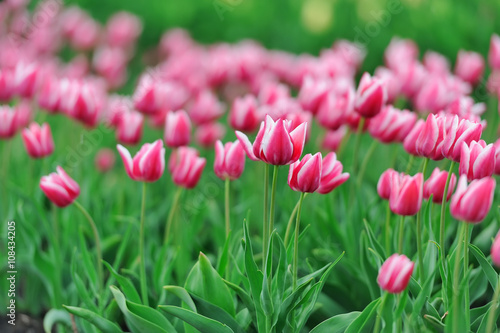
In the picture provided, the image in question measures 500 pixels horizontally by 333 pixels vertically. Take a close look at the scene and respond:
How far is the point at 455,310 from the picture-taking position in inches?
50.6

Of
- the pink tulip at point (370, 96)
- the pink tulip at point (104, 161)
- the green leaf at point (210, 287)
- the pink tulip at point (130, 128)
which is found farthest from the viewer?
the pink tulip at point (104, 161)

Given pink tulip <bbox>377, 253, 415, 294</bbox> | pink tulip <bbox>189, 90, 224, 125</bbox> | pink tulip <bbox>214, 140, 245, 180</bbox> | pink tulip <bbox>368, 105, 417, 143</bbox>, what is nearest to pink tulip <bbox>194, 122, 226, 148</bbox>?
pink tulip <bbox>189, 90, 224, 125</bbox>

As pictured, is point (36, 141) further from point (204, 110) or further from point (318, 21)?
point (318, 21)

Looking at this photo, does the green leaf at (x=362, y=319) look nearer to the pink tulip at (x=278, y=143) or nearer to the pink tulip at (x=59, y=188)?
the pink tulip at (x=278, y=143)

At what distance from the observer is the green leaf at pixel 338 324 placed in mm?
1562

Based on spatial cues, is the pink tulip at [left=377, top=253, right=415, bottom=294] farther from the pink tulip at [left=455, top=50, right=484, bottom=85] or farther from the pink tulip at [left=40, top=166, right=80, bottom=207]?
the pink tulip at [left=455, top=50, right=484, bottom=85]

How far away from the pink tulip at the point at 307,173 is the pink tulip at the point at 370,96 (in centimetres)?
54

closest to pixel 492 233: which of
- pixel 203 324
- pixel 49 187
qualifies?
pixel 203 324

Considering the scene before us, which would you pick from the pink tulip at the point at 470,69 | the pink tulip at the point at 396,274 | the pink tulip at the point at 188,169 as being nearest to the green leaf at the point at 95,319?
the pink tulip at the point at 188,169

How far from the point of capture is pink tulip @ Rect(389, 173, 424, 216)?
1.41 meters

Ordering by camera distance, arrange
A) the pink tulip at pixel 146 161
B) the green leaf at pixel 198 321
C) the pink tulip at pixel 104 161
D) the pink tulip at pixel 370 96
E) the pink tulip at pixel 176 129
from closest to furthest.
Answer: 1. the green leaf at pixel 198 321
2. the pink tulip at pixel 146 161
3. the pink tulip at pixel 370 96
4. the pink tulip at pixel 176 129
5. the pink tulip at pixel 104 161

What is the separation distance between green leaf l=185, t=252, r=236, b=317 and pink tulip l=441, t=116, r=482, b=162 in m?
0.65

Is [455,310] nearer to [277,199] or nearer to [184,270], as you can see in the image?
[184,270]

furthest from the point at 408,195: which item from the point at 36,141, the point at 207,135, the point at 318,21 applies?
the point at 318,21
